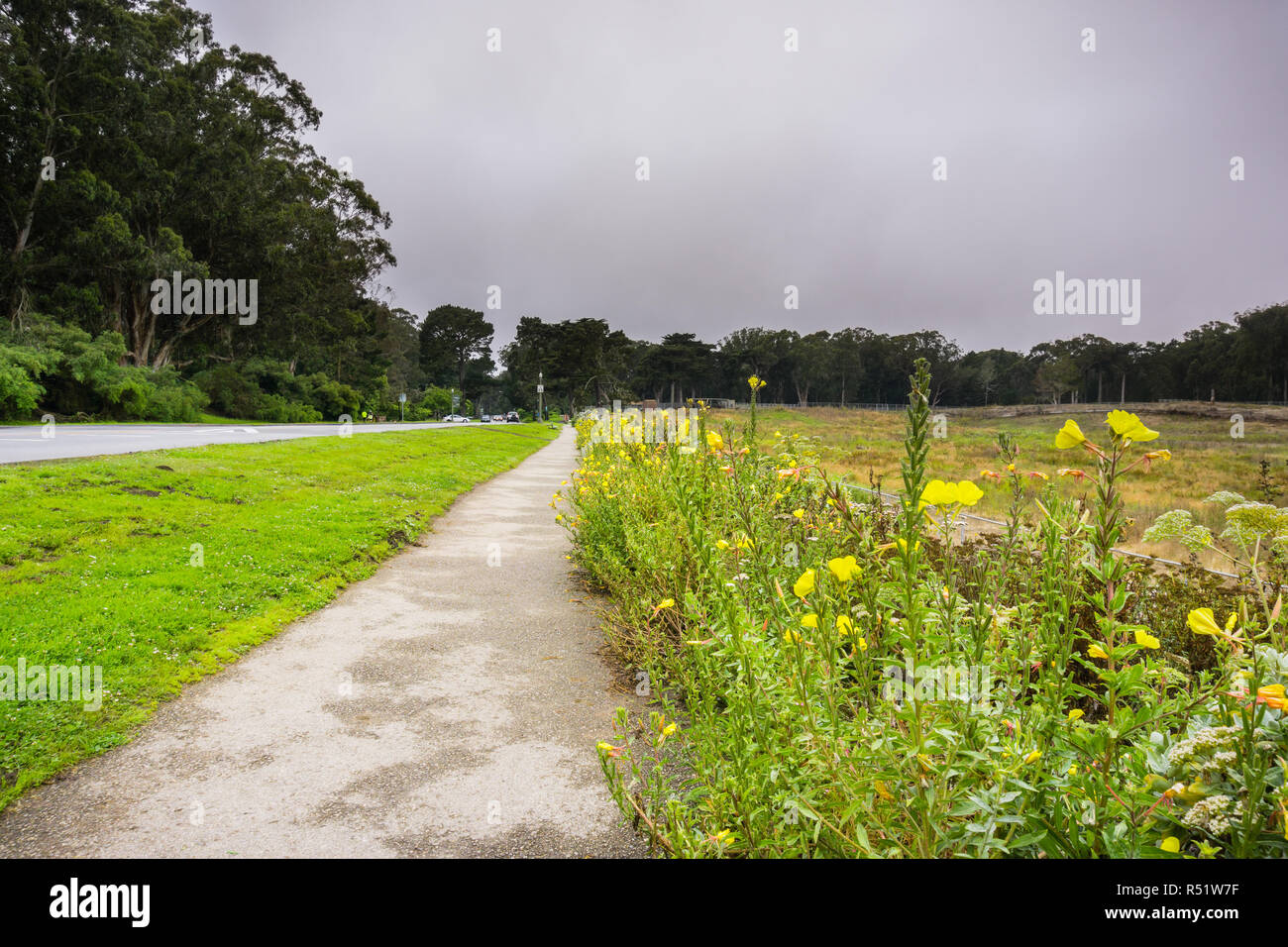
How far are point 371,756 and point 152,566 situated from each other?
3.57m

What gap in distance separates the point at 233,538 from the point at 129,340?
106ft

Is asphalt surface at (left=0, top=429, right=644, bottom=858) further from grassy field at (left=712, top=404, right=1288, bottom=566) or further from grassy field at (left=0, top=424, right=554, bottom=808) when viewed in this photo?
grassy field at (left=712, top=404, right=1288, bottom=566)

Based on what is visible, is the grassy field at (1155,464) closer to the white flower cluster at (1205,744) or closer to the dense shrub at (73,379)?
the white flower cluster at (1205,744)

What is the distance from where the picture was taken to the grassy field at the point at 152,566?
10.3 ft

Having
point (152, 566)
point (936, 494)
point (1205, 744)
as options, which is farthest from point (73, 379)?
point (1205, 744)

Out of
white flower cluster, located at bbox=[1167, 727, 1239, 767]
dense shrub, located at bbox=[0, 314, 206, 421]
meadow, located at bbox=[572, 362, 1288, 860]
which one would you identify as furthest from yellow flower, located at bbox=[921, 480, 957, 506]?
dense shrub, located at bbox=[0, 314, 206, 421]

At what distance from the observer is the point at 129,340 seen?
30953mm

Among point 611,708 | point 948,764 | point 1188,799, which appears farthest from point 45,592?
point 1188,799

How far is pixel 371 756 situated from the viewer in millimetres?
2820

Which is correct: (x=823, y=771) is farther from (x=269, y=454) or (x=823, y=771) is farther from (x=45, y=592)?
(x=269, y=454)

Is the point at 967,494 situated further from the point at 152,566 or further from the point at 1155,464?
the point at 1155,464

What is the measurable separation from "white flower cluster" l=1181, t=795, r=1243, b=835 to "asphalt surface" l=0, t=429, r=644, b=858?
5.17 ft

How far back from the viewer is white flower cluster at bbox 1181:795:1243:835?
3.61ft

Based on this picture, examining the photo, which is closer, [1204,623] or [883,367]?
[1204,623]
